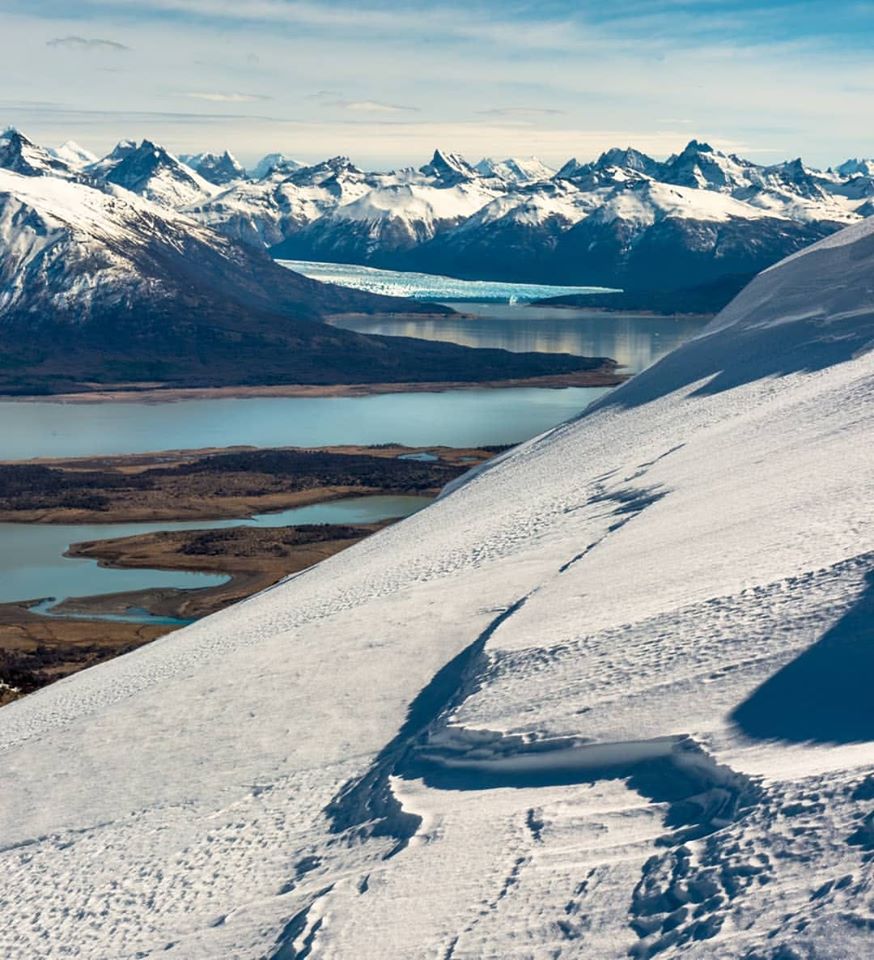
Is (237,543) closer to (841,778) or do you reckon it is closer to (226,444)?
(226,444)

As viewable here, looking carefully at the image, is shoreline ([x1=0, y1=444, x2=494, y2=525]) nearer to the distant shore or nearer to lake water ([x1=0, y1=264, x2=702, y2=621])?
the distant shore

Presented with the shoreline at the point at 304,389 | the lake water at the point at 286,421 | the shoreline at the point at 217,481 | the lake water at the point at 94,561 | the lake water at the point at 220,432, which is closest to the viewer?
the lake water at the point at 94,561

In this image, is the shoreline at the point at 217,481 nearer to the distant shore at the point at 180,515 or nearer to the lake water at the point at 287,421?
the distant shore at the point at 180,515

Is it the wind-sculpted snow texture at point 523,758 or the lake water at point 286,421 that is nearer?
the wind-sculpted snow texture at point 523,758

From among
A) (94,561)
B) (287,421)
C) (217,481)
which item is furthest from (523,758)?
(287,421)

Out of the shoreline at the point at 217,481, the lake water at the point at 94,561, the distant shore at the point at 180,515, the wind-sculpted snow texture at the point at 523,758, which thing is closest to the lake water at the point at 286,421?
the shoreline at the point at 217,481

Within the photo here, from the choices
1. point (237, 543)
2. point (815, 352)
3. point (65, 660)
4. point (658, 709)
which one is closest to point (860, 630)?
point (658, 709)

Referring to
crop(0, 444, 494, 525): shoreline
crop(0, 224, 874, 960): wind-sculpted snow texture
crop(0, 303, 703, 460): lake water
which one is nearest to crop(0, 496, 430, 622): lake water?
crop(0, 444, 494, 525): shoreline

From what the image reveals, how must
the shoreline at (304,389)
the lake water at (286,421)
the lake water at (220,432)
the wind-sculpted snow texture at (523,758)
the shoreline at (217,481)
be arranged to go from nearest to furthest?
1. the wind-sculpted snow texture at (523,758)
2. the lake water at (220,432)
3. the shoreline at (217,481)
4. the lake water at (286,421)
5. the shoreline at (304,389)
